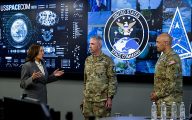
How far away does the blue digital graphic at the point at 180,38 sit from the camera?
205 inches

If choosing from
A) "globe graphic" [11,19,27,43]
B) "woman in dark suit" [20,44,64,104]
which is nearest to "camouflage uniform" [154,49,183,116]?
"woman in dark suit" [20,44,64,104]

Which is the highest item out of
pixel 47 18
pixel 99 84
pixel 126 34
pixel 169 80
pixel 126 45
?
pixel 47 18

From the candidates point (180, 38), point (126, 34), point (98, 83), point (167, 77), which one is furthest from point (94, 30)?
point (167, 77)

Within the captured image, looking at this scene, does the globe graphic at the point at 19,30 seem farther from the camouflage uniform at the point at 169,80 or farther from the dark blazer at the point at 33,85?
the camouflage uniform at the point at 169,80

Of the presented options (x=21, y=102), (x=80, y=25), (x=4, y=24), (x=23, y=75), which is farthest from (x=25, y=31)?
(x=21, y=102)

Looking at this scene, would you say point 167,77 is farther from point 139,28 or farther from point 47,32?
point 47,32

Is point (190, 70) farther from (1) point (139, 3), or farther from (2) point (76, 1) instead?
(2) point (76, 1)

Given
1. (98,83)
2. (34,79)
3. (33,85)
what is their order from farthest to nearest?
(98,83) → (33,85) → (34,79)

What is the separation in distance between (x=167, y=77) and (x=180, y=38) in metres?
0.97

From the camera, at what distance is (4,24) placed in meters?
6.53

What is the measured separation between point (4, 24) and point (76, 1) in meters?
1.33

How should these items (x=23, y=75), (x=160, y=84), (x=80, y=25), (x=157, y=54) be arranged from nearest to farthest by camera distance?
(x=160, y=84), (x=23, y=75), (x=157, y=54), (x=80, y=25)

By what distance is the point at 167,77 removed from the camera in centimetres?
446

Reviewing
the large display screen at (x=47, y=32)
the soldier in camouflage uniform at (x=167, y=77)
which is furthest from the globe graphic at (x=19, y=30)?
the soldier in camouflage uniform at (x=167, y=77)
